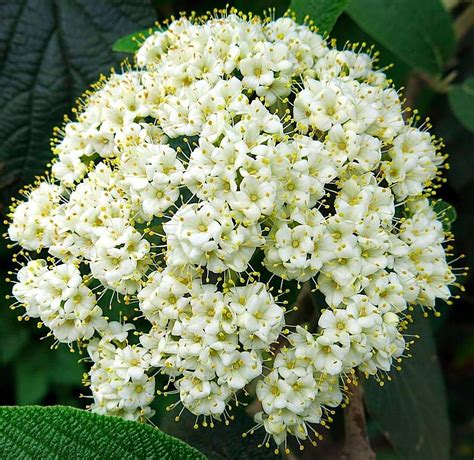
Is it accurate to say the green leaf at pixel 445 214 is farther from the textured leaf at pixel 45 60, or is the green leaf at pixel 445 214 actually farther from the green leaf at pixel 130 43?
the textured leaf at pixel 45 60

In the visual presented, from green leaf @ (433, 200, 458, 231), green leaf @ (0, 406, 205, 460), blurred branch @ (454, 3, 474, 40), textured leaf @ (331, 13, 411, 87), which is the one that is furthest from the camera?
blurred branch @ (454, 3, 474, 40)

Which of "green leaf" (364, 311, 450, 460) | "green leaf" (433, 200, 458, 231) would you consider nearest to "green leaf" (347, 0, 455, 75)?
"green leaf" (433, 200, 458, 231)

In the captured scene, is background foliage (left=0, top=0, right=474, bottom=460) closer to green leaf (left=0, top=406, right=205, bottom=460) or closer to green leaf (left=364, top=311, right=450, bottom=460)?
green leaf (left=364, top=311, right=450, bottom=460)

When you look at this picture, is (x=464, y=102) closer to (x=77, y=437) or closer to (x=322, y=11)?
(x=322, y=11)

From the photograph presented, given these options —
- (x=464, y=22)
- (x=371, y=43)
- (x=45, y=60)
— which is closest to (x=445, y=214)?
(x=371, y=43)

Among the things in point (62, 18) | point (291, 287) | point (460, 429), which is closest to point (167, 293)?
point (291, 287)

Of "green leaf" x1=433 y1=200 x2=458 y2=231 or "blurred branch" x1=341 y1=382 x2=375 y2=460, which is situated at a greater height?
"green leaf" x1=433 y1=200 x2=458 y2=231
